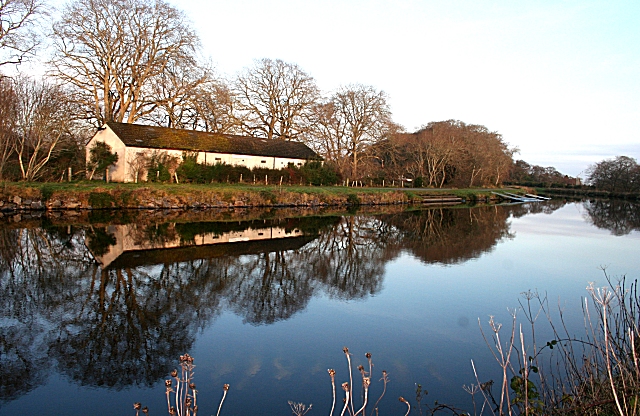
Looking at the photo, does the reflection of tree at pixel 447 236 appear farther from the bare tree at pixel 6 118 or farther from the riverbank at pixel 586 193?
the riverbank at pixel 586 193

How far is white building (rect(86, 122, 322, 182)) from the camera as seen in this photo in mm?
28562

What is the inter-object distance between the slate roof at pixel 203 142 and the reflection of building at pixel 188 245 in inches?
Answer: 592

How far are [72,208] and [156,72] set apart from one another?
14.0 meters

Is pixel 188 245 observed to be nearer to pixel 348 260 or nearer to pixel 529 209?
pixel 348 260

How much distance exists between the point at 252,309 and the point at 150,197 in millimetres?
17378

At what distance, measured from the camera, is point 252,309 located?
704cm

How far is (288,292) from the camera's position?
26.6 feet

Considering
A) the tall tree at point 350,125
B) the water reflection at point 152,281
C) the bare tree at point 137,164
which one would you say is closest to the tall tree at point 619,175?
the tall tree at point 350,125

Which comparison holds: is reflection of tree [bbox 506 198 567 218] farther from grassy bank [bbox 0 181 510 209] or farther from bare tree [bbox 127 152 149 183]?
bare tree [bbox 127 152 149 183]

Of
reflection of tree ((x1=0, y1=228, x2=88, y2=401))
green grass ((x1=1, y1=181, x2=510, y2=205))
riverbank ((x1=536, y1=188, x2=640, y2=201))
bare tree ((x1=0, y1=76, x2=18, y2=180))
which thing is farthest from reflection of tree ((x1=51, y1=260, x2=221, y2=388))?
riverbank ((x1=536, y1=188, x2=640, y2=201))

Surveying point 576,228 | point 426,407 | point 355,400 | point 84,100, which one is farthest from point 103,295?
point 84,100

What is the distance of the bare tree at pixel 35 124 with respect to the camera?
22.8 metres

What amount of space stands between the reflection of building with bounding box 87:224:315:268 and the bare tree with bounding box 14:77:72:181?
11.2m

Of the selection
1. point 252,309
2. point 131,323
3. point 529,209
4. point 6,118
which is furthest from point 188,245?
point 529,209
